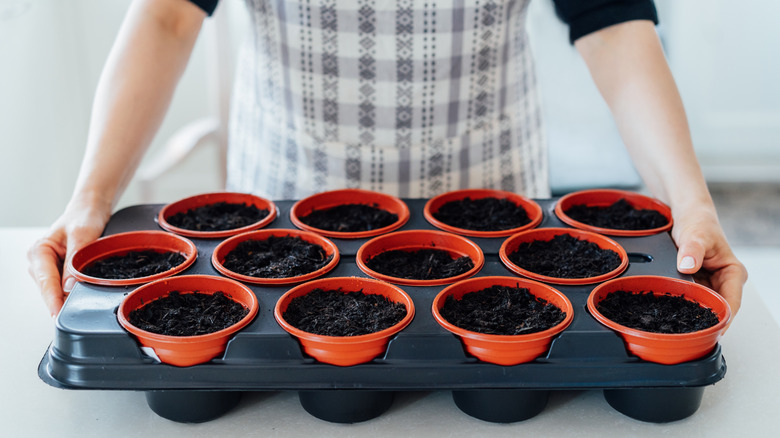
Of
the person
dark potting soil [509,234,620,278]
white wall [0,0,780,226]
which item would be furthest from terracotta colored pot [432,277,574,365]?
white wall [0,0,780,226]

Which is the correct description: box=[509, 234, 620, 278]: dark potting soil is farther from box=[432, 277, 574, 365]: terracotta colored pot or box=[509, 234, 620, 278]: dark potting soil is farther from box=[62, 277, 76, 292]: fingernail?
box=[62, 277, 76, 292]: fingernail

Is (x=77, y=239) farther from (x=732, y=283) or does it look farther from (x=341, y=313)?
(x=732, y=283)

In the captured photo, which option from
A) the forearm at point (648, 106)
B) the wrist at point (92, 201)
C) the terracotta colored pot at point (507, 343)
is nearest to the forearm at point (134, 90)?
the wrist at point (92, 201)

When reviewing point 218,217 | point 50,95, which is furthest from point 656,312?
point 50,95

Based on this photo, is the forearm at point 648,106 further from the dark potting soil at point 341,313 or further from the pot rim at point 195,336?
the pot rim at point 195,336

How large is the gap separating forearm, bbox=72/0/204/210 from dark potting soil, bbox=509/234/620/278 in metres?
0.61

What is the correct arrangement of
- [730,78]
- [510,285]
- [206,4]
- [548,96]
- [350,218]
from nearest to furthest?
[510,285] < [350,218] < [206,4] < [548,96] < [730,78]

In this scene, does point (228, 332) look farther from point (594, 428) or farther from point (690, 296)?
point (690, 296)

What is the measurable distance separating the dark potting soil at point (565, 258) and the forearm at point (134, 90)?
0.61 m

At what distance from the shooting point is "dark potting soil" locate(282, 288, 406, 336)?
0.79 m

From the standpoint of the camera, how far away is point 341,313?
83 cm

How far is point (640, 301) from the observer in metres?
0.86

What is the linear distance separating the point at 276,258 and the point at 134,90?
40 centimetres

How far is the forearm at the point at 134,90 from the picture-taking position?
3.59ft
